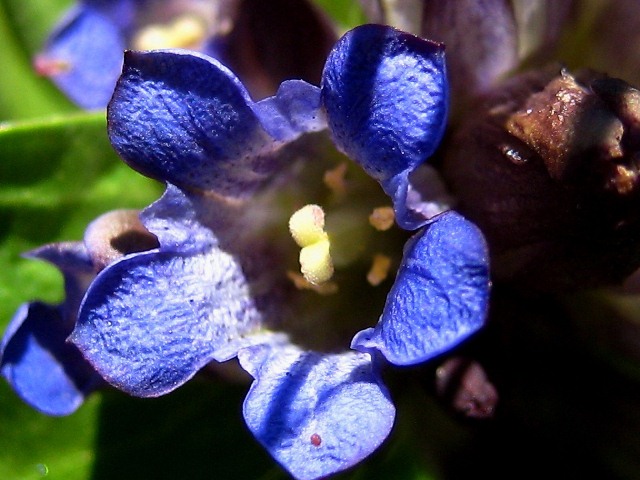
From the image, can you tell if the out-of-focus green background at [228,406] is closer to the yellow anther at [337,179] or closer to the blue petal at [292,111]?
the yellow anther at [337,179]

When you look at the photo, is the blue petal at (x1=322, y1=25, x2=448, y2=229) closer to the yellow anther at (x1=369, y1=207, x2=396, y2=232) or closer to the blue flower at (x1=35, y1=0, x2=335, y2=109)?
the yellow anther at (x1=369, y1=207, x2=396, y2=232)

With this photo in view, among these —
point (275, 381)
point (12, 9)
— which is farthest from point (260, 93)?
point (12, 9)

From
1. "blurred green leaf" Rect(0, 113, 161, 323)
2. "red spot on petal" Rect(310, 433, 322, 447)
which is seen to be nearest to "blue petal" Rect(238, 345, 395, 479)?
"red spot on petal" Rect(310, 433, 322, 447)

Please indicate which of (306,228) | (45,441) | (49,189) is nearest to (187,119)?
(306,228)

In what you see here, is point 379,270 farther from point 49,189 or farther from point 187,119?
point 49,189

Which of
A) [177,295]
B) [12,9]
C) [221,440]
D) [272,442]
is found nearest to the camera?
[272,442]

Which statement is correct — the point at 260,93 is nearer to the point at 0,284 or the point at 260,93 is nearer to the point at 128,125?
the point at 128,125
